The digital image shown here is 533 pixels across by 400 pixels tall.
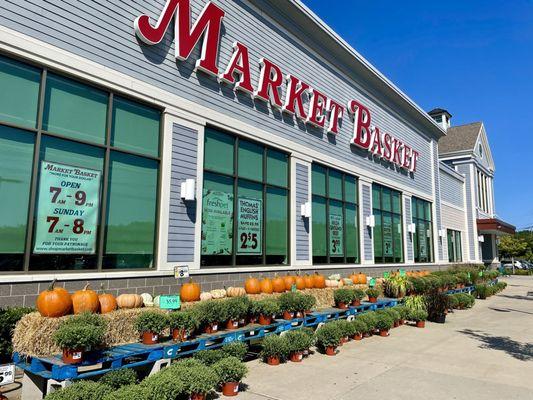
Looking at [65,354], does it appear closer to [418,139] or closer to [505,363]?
[505,363]

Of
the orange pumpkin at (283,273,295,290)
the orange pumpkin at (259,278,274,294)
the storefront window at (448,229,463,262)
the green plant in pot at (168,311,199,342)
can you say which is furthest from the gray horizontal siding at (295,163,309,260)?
the storefront window at (448,229,463,262)

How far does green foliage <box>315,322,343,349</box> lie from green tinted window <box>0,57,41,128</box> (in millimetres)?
6348

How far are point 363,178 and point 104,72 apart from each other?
10.9 meters

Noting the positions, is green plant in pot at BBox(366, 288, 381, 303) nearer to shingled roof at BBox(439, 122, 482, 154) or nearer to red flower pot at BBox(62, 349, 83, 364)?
red flower pot at BBox(62, 349, 83, 364)

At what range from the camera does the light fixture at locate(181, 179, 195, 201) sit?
28.2 feet

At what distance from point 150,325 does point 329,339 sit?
3.68 m

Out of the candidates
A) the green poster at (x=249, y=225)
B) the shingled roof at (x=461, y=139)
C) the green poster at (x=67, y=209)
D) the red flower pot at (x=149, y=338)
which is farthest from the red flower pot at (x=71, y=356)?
the shingled roof at (x=461, y=139)

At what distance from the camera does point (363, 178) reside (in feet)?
52.6

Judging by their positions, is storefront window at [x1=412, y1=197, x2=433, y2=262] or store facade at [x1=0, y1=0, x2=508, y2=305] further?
storefront window at [x1=412, y1=197, x2=433, y2=262]

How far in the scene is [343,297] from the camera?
1053 cm

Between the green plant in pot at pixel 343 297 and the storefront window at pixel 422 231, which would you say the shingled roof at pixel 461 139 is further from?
the green plant in pot at pixel 343 297

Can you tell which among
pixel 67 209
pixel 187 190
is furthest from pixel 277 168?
pixel 67 209

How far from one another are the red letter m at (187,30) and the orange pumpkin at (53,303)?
510 cm

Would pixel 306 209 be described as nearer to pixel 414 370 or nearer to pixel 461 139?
pixel 414 370
